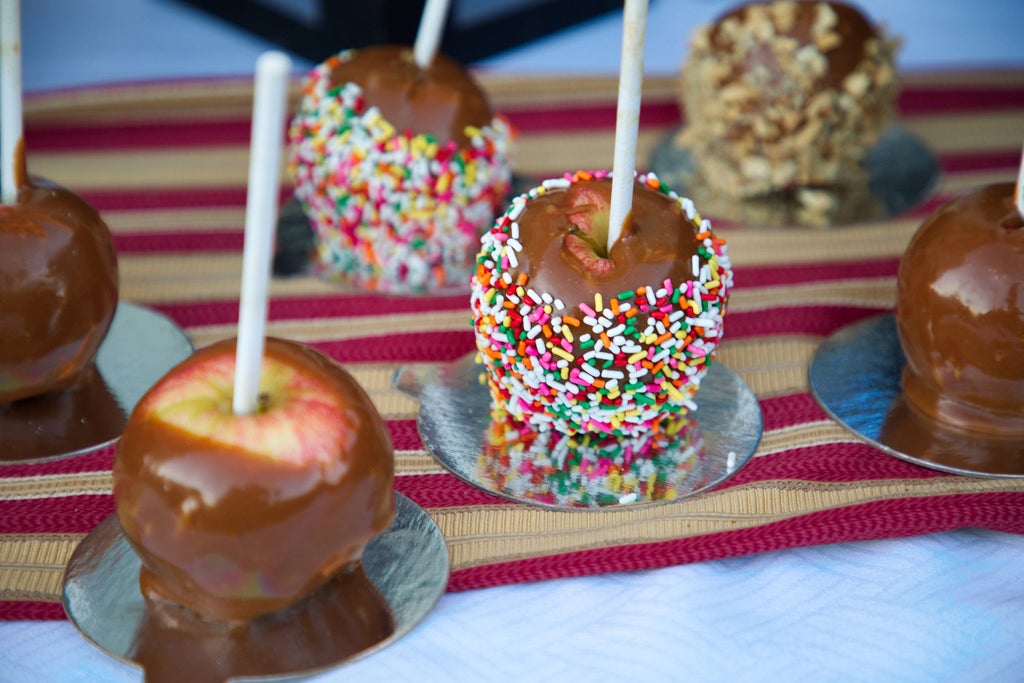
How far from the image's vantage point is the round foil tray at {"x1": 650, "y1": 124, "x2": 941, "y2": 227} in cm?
137

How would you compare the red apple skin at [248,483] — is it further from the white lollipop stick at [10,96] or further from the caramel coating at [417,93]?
the caramel coating at [417,93]

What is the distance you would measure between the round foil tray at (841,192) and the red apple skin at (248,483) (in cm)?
75

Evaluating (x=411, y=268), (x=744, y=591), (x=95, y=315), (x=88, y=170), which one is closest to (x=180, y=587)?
(x=95, y=315)

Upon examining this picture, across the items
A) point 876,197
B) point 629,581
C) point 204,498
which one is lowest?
point 629,581

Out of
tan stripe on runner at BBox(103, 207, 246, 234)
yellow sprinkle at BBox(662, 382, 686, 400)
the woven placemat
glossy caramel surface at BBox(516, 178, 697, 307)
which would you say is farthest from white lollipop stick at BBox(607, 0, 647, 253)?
tan stripe on runner at BBox(103, 207, 246, 234)

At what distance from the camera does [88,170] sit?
146 cm

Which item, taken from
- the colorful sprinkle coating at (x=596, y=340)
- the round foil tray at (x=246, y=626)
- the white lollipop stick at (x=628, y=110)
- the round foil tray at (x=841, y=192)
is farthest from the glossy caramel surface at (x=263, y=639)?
the round foil tray at (x=841, y=192)

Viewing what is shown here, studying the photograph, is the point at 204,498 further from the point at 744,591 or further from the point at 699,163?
the point at 699,163

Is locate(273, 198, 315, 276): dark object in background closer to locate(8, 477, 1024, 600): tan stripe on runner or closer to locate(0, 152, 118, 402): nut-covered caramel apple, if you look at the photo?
locate(0, 152, 118, 402): nut-covered caramel apple

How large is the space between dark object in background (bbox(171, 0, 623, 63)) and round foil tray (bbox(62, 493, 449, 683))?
0.99 meters

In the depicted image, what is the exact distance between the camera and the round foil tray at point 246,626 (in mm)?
744

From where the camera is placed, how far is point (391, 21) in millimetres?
1655

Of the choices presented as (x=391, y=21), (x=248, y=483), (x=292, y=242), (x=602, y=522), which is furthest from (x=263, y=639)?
(x=391, y=21)

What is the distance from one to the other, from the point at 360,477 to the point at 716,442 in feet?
1.19
